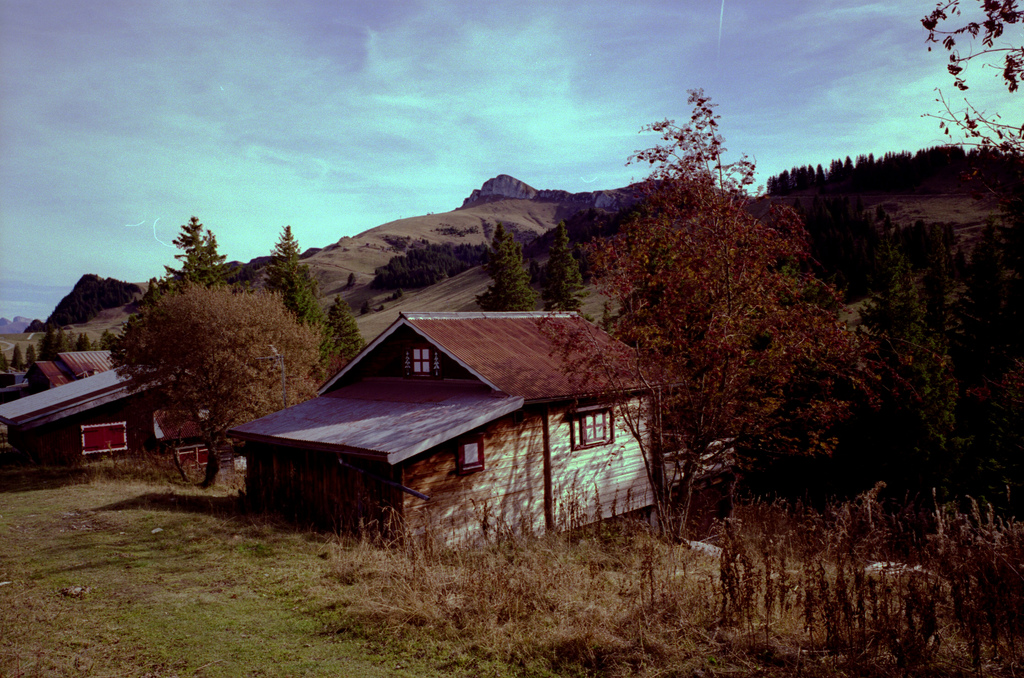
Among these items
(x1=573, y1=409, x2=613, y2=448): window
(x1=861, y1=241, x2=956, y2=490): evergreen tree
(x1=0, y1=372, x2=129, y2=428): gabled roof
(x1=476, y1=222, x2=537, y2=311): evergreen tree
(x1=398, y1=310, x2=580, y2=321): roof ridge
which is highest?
(x1=476, y1=222, x2=537, y2=311): evergreen tree

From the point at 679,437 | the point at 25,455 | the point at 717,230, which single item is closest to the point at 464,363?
the point at 679,437

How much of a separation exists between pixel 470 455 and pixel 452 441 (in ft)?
2.28

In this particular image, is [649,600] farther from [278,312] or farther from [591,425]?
[278,312]

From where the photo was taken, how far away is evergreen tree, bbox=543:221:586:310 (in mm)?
57969

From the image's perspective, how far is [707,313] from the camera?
13.8m

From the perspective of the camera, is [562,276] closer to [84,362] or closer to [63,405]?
[63,405]

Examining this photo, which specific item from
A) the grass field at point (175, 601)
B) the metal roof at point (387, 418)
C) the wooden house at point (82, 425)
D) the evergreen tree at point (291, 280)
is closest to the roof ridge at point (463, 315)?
the metal roof at point (387, 418)

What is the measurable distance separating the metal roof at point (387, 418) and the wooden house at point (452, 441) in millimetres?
50

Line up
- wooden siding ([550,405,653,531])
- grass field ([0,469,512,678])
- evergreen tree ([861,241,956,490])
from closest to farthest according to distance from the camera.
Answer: grass field ([0,469,512,678])
wooden siding ([550,405,653,531])
evergreen tree ([861,241,956,490])

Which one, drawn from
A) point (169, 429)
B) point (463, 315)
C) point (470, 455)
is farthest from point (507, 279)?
point (470, 455)

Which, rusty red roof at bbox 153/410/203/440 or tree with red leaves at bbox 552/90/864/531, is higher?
tree with red leaves at bbox 552/90/864/531

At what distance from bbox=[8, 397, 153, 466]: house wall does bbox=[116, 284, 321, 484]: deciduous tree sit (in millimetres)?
7345

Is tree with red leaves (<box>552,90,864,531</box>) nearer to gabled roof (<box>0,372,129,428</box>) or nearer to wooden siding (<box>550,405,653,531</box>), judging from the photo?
wooden siding (<box>550,405,653,531</box>)

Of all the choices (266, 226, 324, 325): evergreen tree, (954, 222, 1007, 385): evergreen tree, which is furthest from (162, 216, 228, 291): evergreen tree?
(954, 222, 1007, 385): evergreen tree
